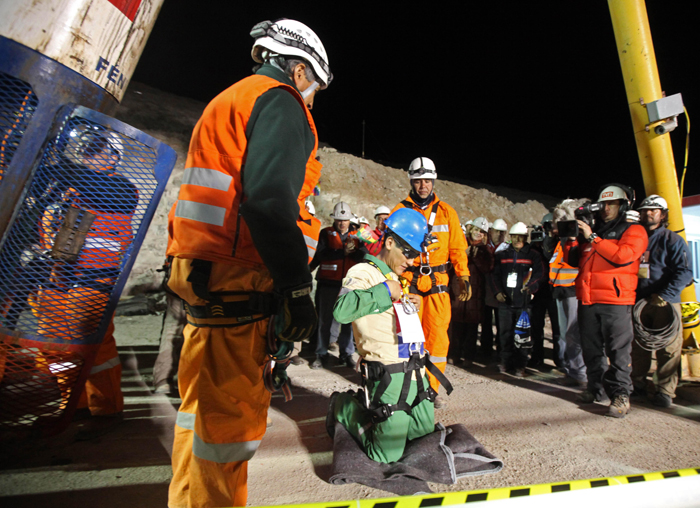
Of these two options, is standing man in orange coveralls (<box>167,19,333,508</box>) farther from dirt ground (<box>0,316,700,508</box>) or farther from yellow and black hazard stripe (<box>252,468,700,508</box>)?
dirt ground (<box>0,316,700,508</box>)

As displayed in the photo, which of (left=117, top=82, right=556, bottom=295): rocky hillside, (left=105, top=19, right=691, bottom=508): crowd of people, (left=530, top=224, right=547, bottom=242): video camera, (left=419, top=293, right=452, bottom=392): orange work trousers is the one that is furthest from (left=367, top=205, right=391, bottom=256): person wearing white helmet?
(left=117, top=82, right=556, bottom=295): rocky hillside

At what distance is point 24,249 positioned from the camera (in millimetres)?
1944

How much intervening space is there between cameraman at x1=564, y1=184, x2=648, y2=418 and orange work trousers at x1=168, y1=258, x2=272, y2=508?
3.65 meters

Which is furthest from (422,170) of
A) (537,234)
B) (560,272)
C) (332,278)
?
(537,234)

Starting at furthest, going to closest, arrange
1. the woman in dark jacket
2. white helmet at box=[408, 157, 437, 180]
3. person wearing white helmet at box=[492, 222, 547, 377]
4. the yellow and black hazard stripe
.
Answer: the woman in dark jacket, person wearing white helmet at box=[492, 222, 547, 377], white helmet at box=[408, 157, 437, 180], the yellow and black hazard stripe

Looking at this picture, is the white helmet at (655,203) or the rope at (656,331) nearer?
the rope at (656,331)

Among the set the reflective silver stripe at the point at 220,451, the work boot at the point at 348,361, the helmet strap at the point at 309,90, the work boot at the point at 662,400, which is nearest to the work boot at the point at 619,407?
the work boot at the point at 662,400

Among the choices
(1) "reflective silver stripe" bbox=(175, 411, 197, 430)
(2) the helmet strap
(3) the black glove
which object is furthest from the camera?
(2) the helmet strap

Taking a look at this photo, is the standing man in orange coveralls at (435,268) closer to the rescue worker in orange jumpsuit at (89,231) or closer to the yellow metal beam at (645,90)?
the rescue worker in orange jumpsuit at (89,231)

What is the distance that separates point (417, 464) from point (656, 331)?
11.0 feet

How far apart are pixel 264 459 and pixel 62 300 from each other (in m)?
1.70

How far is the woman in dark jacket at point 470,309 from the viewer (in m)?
5.54

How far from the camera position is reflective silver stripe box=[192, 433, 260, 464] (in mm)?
1261

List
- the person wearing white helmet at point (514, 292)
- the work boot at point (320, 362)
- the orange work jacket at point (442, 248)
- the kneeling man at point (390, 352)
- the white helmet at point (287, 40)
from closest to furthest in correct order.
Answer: the white helmet at point (287, 40) → the kneeling man at point (390, 352) → the orange work jacket at point (442, 248) → the work boot at point (320, 362) → the person wearing white helmet at point (514, 292)
